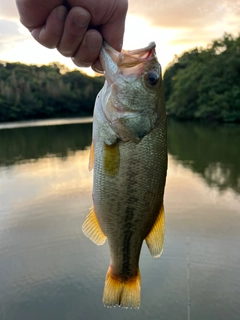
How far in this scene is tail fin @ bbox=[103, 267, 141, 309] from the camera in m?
2.61

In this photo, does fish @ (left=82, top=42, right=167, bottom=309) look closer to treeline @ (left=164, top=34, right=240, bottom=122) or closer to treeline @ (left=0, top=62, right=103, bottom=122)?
treeline @ (left=164, top=34, right=240, bottom=122)

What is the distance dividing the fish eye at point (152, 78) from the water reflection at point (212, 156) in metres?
13.8

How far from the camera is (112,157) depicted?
2.29 meters

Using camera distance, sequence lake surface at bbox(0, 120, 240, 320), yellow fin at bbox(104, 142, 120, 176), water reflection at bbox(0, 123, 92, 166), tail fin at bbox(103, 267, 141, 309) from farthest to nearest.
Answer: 1. water reflection at bbox(0, 123, 92, 166)
2. lake surface at bbox(0, 120, 240, 320)
3. tail fin at bbox(103, 267, 141, 309)
4. yellow fin at bbox(104, 142, 120, 176)

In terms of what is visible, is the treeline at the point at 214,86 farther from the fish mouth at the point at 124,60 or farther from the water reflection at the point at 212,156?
the fish mouth at the point at 124,60

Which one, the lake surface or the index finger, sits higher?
the index finger

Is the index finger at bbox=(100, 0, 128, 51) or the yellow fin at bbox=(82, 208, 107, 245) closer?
the index finger at bbox=(100, 0, 128, 51)

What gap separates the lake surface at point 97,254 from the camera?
8.16 metres

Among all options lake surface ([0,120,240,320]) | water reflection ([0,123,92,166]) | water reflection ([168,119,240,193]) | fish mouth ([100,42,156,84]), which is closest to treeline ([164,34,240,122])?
water reflection ([168,119,240,193])

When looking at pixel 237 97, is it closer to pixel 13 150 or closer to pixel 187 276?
pixel 13 150

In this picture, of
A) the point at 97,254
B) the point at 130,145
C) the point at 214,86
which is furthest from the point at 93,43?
the point at 214,86

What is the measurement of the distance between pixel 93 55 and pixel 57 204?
40.7 ft

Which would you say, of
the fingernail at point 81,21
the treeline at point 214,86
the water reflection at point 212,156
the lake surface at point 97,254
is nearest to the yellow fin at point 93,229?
the fingernail at point 81,21

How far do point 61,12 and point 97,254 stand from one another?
9.06 meters
